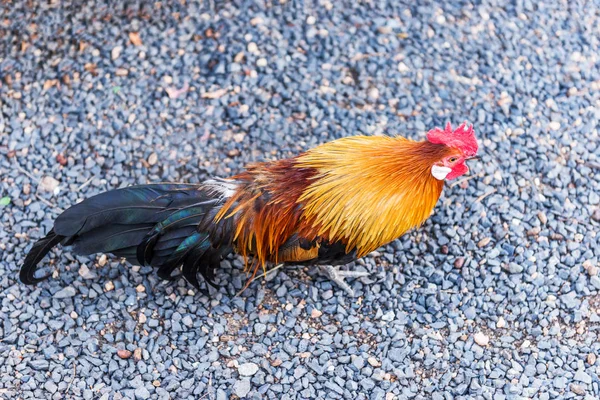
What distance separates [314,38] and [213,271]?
7.93 feet

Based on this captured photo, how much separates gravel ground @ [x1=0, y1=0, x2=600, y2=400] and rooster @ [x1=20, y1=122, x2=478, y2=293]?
1.59 feet

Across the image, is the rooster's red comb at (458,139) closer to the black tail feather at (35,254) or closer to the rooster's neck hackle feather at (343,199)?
the rooster's neck hackle feather at (343,199)

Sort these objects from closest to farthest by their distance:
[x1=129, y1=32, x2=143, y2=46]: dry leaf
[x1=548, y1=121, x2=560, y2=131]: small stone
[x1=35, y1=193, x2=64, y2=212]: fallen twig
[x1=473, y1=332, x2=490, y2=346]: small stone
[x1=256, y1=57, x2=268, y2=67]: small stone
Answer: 1. [x1=473, y1=332, x2=490, y2=346]: small stone
2. [x1=35, y1=193, x2=64, y2=212]: fallen twig
3. [x1=548, y1=121, x2=560, y2=131]: small stone
4. [x1=256, y1=57, x2=268, y2=67]: small stone
5. [x1=129, y1=32, x2=143, y2=46]: dry leaf

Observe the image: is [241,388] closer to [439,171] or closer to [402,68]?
[439,171]

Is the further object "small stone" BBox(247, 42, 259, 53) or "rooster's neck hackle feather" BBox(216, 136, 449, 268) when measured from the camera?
"small stone" BBox(247, 42, 259, 53)

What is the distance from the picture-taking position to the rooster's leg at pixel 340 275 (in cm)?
477

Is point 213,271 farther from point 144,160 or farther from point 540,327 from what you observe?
point 540,327

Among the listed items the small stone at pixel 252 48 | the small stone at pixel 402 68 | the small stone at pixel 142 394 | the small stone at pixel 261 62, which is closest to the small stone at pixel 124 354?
the small stone at pixel 142 394

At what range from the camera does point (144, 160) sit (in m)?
5.38

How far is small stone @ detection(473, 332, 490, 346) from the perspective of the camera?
4590 millimetres

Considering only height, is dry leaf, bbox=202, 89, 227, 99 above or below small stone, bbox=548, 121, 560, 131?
above

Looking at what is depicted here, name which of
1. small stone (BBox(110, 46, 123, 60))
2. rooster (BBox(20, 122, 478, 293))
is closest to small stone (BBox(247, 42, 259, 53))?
small stone (BBox(110, 46, 123, 60))

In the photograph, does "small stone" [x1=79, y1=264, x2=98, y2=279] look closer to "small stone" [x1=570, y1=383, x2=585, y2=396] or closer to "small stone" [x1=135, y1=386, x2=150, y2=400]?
"small stone" [x1=135, y1=386, x2=150, y2=400]

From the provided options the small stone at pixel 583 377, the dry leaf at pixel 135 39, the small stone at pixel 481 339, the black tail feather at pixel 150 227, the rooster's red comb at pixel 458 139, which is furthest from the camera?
the dry leaf at pixel 135 39
